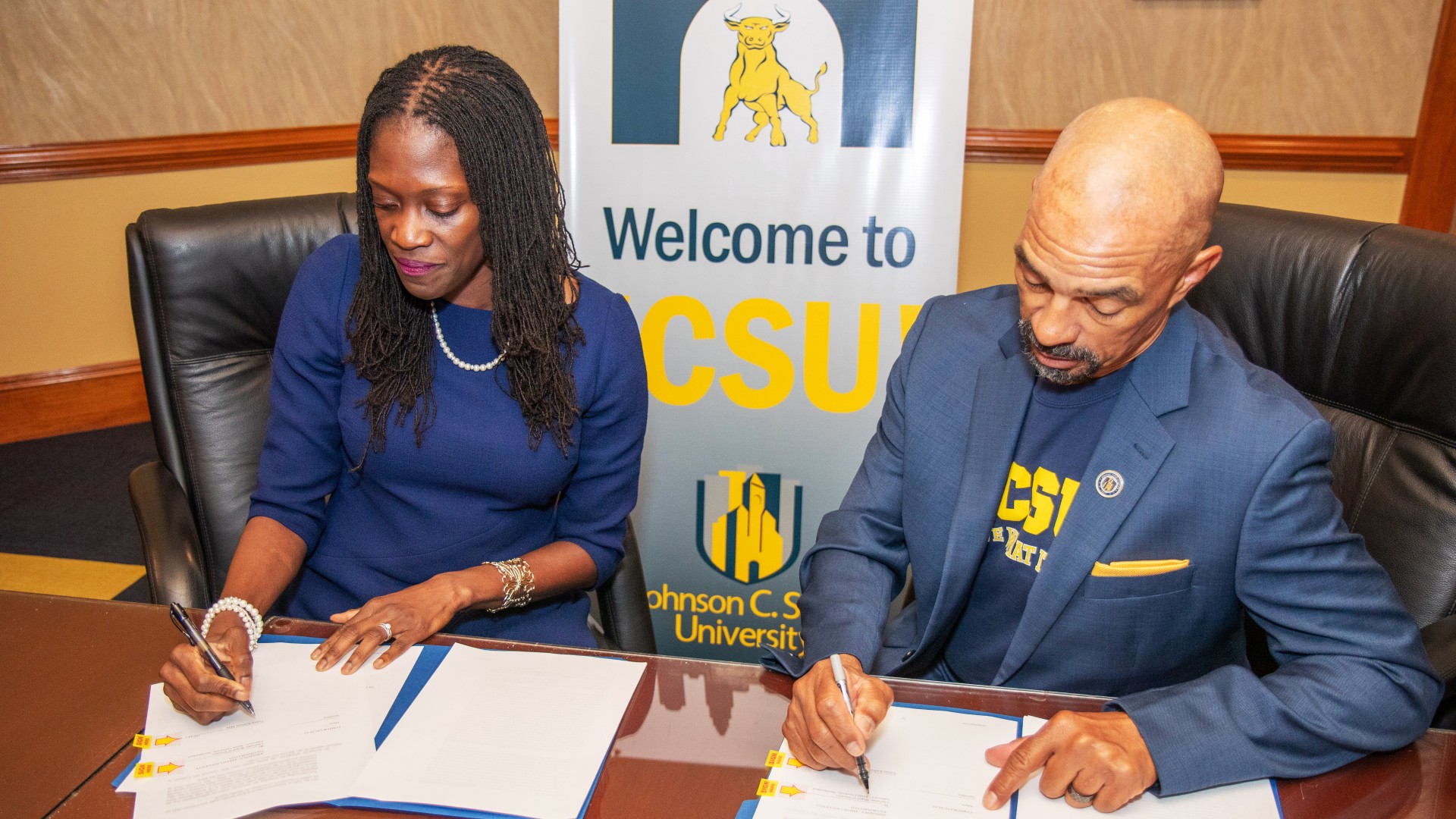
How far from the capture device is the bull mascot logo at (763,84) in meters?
2.33

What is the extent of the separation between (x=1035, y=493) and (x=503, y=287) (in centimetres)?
82

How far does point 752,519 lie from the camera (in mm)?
2562

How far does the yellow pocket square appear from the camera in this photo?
125 centimetres

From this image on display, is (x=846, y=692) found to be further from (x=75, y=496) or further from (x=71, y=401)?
(x=71, y=401)

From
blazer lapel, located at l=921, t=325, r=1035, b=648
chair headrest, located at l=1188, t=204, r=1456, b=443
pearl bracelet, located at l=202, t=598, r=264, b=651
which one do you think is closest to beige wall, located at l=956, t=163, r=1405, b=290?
chair headrest, located at l=1188, t=204, r=1456, b=443

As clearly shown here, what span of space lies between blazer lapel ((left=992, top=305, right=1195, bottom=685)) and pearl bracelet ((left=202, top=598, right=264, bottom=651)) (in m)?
0.93

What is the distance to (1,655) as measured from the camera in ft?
4.12

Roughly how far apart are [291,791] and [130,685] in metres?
0.32

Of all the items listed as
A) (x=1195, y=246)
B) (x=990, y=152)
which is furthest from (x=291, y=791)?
(x=990, y=152)

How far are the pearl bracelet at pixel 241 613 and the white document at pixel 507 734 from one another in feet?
0.81

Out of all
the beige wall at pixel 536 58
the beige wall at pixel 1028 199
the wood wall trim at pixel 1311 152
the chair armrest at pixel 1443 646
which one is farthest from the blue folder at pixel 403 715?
the beige wall at pixel 536 58

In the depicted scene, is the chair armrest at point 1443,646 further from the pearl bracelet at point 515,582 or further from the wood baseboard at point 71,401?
the wood baseboard at point 71,401

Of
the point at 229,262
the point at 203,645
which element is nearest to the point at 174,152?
the point at 229,262

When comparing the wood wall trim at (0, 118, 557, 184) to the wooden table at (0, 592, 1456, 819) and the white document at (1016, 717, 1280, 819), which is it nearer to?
the wooden table at (0, 592, 1456, 819)
